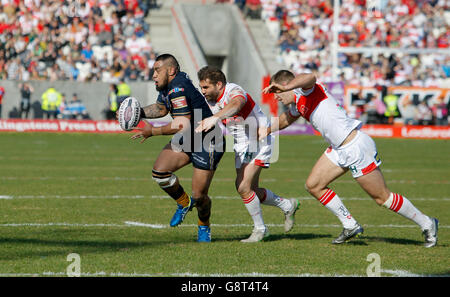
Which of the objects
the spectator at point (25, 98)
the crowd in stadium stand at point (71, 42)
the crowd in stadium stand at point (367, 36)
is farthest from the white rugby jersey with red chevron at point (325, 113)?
the crowd in stadium stand at point (367, 36)

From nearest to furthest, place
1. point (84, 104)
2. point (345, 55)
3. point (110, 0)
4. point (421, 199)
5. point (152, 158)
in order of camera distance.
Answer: point (421, 199), point (152, 158), point (84, 104), point (110, 0), point (345, 55)

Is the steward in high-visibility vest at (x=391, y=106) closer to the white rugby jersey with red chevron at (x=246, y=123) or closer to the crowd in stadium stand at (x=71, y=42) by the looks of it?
the crowd in stadium stand at (x=71, y=42)

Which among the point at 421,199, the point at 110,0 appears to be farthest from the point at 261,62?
the point at 421,199

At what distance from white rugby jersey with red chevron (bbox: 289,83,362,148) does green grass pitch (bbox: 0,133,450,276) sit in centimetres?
122

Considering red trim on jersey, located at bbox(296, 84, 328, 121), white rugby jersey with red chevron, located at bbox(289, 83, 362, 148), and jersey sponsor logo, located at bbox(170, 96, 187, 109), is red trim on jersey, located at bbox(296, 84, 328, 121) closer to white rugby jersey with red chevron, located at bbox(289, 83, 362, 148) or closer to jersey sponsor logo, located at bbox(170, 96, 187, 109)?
white rugby jersey with red chevron, located at bbox(289, 83, 362, 148)

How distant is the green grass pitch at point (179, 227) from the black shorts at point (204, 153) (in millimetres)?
A: 873

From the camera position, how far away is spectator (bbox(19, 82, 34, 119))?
97.2ft

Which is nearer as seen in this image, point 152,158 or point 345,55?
point 152,158

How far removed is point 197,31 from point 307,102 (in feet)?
88.8

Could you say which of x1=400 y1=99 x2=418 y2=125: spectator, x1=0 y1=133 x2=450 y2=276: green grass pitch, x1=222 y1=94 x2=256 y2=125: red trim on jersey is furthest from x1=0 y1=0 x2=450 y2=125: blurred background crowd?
x1=222 y1=94 x2=256 y2=125: red trim on jersey

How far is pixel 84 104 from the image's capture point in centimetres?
3042

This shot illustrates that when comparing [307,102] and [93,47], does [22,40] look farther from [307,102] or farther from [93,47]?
[307,102]

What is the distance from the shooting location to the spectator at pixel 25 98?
2964 centimetres
